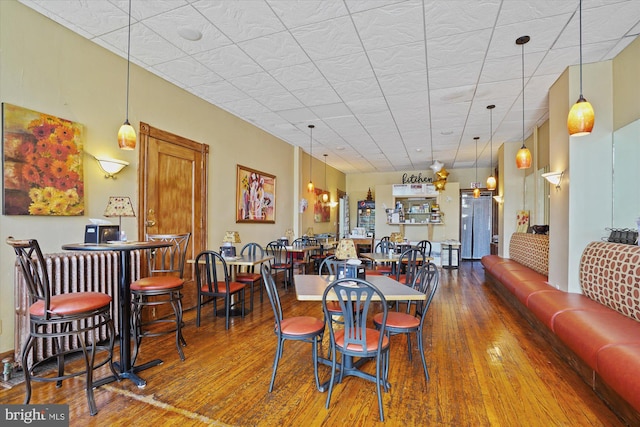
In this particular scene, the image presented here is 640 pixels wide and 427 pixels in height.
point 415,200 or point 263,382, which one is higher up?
point 415,200

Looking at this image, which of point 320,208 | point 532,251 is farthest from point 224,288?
point 320,208

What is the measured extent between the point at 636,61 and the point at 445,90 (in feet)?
6.26

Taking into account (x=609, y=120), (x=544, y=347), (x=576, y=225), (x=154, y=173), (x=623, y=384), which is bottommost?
(x=544, y=347)

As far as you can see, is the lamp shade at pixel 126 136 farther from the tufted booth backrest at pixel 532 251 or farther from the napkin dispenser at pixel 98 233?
the tufted booth backrest at pixel 532 251

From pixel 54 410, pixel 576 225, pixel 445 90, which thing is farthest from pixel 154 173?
pixel 576 225

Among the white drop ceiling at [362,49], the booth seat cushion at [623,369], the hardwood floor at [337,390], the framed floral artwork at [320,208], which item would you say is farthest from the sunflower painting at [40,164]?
the framed floral artwork at [320,208]

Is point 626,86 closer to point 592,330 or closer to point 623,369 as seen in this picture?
point 592,330

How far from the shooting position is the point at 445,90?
14.6 feet

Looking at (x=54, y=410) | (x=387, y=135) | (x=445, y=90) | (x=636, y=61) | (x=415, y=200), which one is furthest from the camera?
(x=415, y=200)

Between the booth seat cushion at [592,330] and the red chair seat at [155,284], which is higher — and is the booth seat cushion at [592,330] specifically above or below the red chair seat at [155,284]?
below

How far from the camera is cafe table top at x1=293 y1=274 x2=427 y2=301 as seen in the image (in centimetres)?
245

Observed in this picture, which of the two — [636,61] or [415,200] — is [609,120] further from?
[415,200]

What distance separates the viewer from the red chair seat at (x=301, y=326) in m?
2.45

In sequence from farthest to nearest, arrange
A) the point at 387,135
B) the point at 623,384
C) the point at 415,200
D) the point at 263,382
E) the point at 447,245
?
the point at 415,200, the point at 447,245, the point at 387,135, the point at 263,382, the point at 623,384
